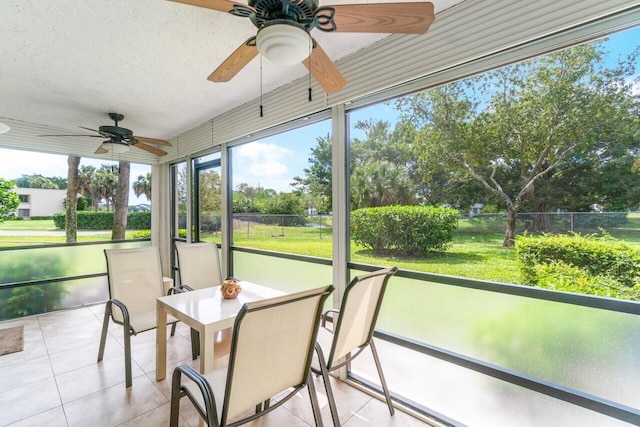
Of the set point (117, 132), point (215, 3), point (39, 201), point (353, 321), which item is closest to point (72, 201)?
point (39, 201)

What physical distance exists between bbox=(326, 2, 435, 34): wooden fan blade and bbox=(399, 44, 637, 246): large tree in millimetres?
830

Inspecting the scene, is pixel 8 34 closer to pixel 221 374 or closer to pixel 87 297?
pixel 221 374

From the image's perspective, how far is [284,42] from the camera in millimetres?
1264

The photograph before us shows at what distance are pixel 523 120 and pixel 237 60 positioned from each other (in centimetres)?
176

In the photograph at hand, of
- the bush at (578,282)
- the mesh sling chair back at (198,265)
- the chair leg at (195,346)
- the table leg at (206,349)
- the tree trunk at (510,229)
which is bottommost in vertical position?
the chair leg at (195,346)

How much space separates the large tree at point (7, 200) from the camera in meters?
3.96

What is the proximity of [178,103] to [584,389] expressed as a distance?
4.28 metres

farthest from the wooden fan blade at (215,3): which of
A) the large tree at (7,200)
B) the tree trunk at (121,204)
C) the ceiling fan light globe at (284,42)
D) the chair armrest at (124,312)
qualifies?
the tree trunk at (121,204)

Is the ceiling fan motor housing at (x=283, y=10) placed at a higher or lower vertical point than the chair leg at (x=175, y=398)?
higher

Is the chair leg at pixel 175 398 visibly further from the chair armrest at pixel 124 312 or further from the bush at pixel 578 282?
the bush at pixel 578 282

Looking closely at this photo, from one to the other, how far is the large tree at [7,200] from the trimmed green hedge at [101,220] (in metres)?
0.48

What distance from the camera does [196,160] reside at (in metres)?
4.61

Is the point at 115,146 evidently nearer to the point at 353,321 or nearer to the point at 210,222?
the point at 210,222

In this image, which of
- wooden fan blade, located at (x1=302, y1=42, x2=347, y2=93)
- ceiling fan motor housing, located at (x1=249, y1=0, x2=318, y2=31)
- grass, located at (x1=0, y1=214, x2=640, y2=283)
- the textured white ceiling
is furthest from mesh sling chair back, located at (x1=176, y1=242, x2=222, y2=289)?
ceiling fan motor housing, located at (x1=249, y1=0, x2=318, y2=31)
